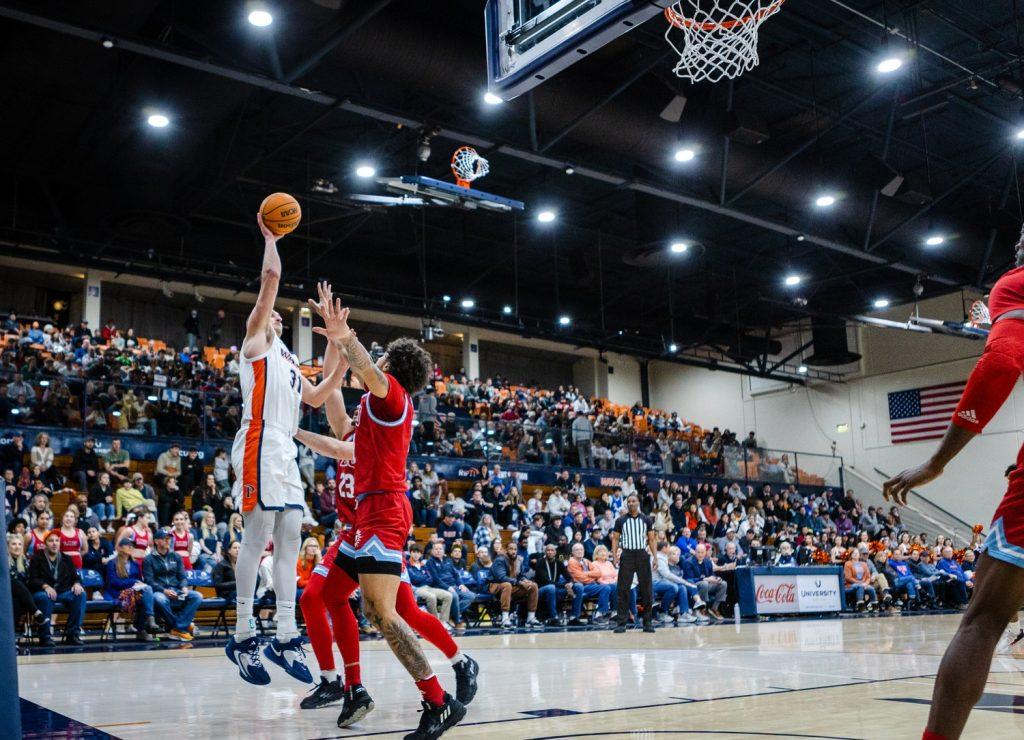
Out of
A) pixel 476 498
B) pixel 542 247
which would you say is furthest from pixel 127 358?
pixel 542 247

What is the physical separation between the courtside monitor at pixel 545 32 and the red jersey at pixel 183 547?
7.83 meters

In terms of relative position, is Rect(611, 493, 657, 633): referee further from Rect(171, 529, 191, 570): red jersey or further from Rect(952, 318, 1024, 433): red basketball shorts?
Rect(952, 318, 1024, 433): red basketball shorts

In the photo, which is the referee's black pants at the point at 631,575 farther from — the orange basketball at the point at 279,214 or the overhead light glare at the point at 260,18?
the orange basketball at the point at 279,214

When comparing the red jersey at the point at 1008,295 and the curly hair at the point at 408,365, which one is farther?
the curly hair at the point at 408,365

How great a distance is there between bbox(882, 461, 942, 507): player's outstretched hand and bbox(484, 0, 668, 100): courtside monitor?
3567mm

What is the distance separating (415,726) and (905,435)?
28284 mm

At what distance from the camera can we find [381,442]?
4.29m

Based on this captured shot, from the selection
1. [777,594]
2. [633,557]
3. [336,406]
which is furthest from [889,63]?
[336,406]

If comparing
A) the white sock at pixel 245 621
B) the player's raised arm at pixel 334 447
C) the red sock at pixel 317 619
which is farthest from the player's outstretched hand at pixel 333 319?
the white sock at pixel 245 621

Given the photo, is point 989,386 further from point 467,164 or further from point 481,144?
point 467,164

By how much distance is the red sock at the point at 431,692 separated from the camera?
3.84 meters

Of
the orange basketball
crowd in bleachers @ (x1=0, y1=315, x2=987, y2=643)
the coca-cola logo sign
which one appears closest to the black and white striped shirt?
crowd in bleachers @ (x1=0, y1=315, x2=987, y2=643)

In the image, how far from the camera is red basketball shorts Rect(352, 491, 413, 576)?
4.13 m

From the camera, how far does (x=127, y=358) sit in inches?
737
